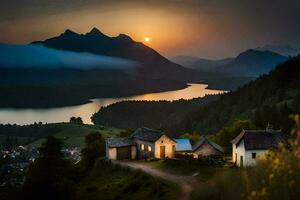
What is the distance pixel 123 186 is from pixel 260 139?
1541 cm

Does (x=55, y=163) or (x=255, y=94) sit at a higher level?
(x=255, y=94)

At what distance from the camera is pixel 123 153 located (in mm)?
63500

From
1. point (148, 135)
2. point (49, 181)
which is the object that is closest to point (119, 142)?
point (148, 135)

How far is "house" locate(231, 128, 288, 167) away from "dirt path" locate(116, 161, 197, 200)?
771 cm

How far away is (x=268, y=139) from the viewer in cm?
5128

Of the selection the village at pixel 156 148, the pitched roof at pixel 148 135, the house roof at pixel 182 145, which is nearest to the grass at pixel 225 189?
the village at pixel 156 148

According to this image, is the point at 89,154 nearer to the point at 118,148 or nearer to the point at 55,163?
the point at 118,148

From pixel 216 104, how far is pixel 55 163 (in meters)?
144

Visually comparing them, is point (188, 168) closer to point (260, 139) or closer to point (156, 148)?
point (260, 139)

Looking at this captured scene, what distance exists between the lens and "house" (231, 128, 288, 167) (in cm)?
4991

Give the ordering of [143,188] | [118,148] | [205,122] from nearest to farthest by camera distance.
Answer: [143,188] < [118,148] < [205,122]

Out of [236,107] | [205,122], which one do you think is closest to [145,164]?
[205,122]

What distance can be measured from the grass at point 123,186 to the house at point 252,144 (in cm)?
1066

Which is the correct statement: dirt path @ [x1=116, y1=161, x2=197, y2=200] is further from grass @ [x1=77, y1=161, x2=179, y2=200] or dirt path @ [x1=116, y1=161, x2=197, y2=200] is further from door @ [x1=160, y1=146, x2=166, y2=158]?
door @ [x1=160, y1=146, x2=166, y2=158]
